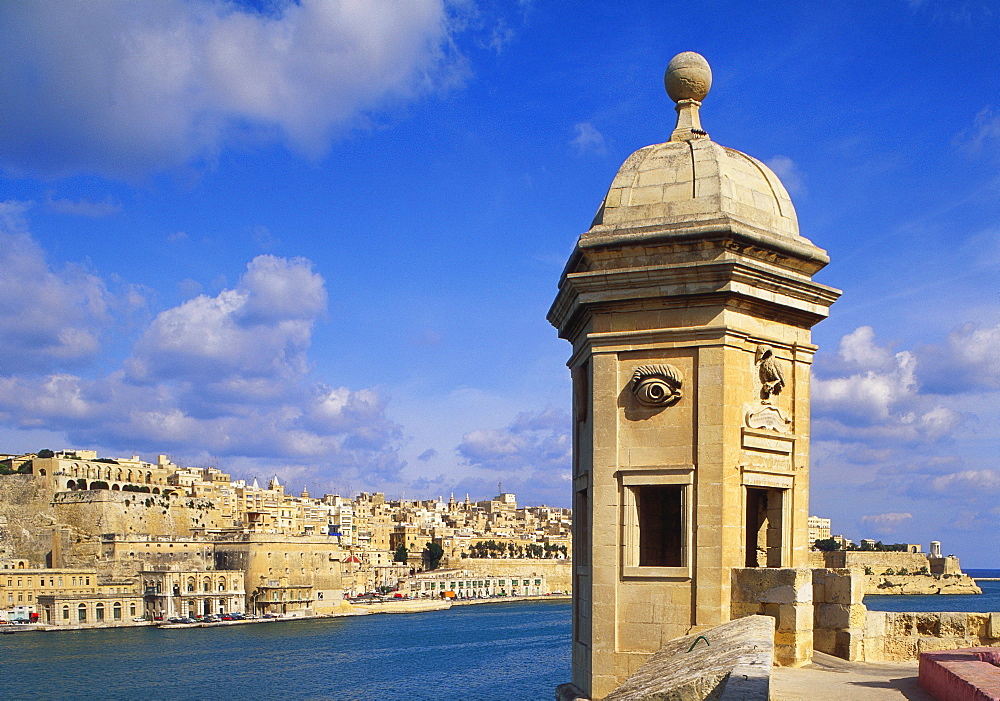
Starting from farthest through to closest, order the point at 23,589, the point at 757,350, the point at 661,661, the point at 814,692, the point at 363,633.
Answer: the point at 23,589, the point at 363,633, the point at 757,350, the point at 661,661, the point at 814,692

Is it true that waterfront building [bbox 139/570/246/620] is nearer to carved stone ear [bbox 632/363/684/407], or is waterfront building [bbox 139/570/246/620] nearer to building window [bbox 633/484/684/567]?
building window [bbox 633/484/684/567]

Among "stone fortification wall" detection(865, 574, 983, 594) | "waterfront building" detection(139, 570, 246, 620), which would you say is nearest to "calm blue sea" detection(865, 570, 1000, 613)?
"stone fortification wall" detection(865, 574, 983, 594)

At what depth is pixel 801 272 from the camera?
598 centimetres

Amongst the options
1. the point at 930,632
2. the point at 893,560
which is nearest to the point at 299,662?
the point at 930,632

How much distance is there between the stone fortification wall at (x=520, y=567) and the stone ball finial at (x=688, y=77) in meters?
110

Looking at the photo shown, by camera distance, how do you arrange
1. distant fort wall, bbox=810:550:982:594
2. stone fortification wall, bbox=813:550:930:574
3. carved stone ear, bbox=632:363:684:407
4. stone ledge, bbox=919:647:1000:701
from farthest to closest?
1. stone fortification wall, bbox=813:550:930:574
2. distant fort wall, bbox=810:550:982:594
3. carved stone ear, bbox=632:363:684:407
4. stone ledge, bbox=919:647:1000:701

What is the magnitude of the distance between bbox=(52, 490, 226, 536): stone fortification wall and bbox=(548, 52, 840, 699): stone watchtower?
8609 cm

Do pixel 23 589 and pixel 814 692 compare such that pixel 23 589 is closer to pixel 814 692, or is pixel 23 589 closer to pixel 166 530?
pixel 166 530

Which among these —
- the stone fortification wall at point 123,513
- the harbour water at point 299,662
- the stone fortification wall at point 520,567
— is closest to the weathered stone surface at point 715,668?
the harbour water at point 299,662

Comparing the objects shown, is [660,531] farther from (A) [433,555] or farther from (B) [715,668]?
(A) [433,555]

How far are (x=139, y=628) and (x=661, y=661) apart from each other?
7550 cm

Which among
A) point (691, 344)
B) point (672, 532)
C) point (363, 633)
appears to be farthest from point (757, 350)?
point (363, 633)

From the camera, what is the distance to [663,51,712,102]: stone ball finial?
21.2ft

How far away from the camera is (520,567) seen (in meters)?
117
